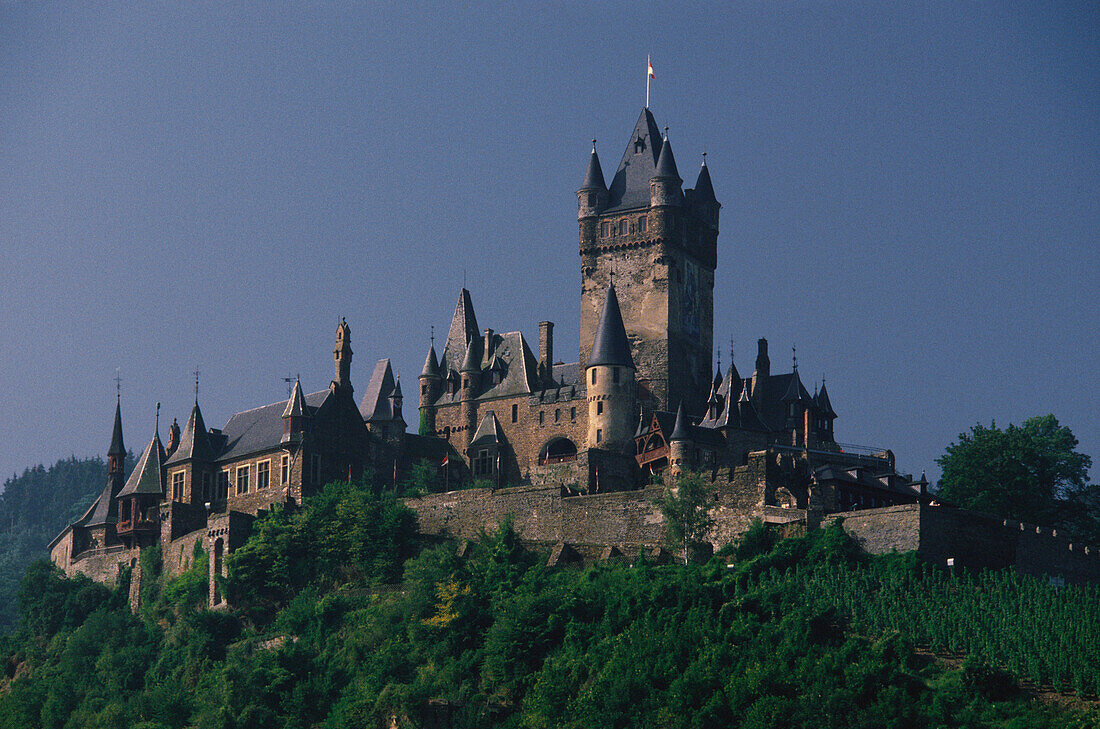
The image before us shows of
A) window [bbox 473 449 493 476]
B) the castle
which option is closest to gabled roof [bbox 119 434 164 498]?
the castle

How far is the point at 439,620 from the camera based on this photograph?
→ 67688 mm

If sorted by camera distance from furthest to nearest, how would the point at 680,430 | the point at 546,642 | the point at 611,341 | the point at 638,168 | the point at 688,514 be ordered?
the point at 638,168
the point at 611,341
the point at 680,430
the point at 688,514
the point at 546,642

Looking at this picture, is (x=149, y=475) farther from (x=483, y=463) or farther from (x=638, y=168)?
(x=638, y=168)

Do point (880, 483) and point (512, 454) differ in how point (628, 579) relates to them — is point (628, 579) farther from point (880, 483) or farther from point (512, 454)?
point (512, 454)

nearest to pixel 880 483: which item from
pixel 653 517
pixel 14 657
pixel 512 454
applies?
pixel 653 517

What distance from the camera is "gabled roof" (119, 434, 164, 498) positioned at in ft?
288

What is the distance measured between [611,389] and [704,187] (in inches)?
580

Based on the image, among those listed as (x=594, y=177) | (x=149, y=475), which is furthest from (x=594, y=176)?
(x=149, y=475)

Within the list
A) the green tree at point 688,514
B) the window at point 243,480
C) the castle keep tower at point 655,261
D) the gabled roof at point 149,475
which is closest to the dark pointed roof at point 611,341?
the castle keep tower at point 655,261

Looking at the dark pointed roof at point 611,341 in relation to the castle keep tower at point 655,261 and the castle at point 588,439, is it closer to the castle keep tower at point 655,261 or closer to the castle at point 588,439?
the castle at point 588,439

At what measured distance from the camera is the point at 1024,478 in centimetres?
8075

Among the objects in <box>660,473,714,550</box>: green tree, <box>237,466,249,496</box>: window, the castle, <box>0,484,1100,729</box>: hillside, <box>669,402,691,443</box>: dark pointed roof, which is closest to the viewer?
<box>0,484,1100,729</box>: hillside

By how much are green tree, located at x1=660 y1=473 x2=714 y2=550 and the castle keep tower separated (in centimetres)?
1532

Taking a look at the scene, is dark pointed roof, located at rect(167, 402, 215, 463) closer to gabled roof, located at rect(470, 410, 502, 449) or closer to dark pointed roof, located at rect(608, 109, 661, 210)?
gabled roof, located at rect(470, 410, 502, 449)
